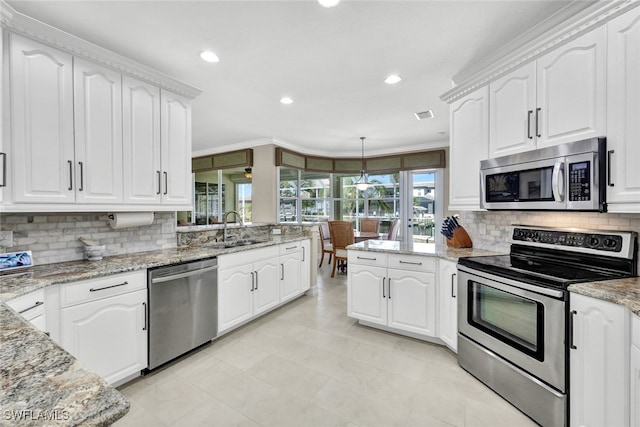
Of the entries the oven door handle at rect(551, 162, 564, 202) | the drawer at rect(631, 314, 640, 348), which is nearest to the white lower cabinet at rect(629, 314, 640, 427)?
the drawer at rect(631, 314, 640, 348)

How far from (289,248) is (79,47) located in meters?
2.66

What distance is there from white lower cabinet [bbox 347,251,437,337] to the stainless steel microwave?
2.69 feet

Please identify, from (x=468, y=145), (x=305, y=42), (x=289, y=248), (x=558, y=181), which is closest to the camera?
(x=558, y=181)

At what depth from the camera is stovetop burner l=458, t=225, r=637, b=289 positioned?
5.44 ft

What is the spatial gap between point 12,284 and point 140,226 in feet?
3.71

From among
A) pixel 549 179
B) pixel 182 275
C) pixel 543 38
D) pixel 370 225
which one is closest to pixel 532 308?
→ pixel 549 179

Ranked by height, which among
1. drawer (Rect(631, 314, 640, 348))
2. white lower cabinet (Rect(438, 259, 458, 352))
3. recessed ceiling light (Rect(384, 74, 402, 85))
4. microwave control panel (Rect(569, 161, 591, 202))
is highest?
recessed ceiling light (Rect(384, 74, 402, 85))

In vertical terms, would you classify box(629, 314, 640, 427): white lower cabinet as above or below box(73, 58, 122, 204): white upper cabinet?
below

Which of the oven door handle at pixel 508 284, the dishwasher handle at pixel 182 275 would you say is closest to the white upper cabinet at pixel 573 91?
the oven door handle at pixel 508 284

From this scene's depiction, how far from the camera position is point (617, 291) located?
138 cm

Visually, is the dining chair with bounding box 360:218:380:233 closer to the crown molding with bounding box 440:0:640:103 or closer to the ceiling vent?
the ceiling vent

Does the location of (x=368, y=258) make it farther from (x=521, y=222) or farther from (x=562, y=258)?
(x=562, y=258)

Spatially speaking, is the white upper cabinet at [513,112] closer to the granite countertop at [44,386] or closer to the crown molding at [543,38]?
the crown molding at [543,38]

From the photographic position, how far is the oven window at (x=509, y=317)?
169cm
